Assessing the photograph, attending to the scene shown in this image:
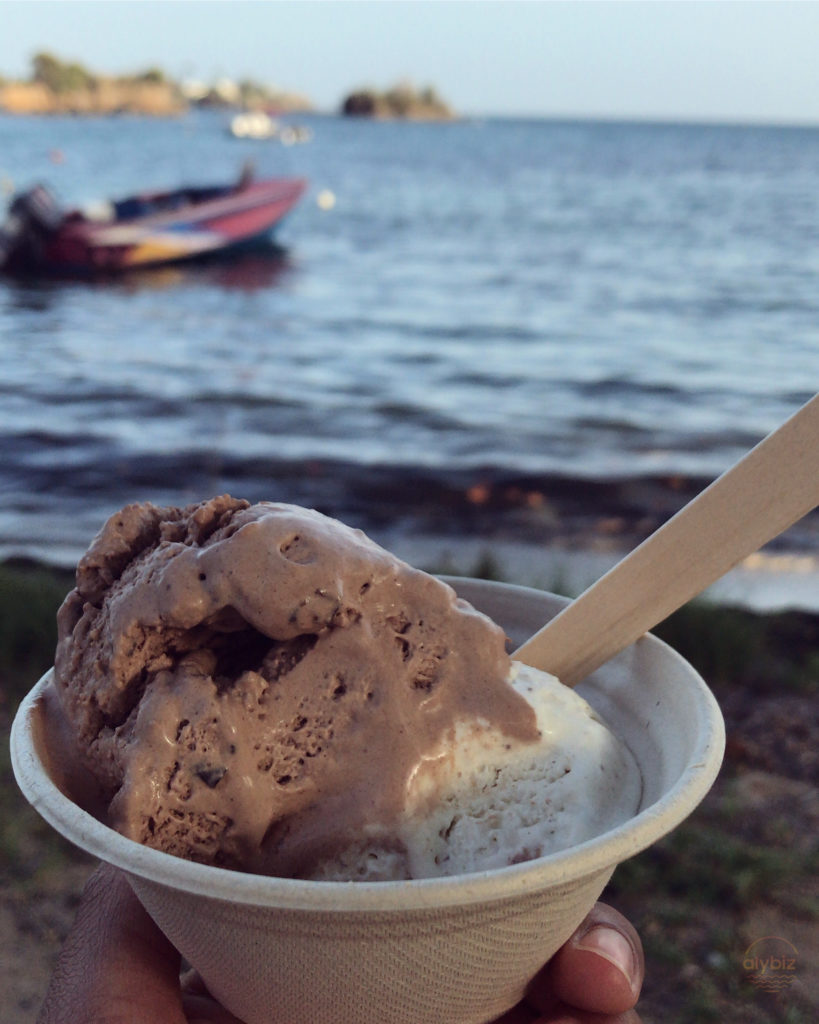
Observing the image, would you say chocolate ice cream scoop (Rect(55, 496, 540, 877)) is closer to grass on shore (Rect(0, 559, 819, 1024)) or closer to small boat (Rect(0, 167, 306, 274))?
grass on shore (Rect(0, 559, 819, 1024))

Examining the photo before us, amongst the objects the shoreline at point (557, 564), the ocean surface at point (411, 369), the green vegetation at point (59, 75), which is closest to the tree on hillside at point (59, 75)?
the green vegetation at point (59, 75)

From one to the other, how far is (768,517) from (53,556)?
18.4 ft

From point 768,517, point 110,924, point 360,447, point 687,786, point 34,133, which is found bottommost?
point 360,447

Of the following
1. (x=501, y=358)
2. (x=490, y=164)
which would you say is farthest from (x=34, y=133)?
(x=501, y=358)

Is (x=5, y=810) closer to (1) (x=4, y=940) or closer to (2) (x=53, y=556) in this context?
(1) (x=4, y=940)

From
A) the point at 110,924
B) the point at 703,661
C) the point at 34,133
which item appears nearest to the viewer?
the point at 110,924

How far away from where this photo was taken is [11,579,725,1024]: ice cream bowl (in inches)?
39.8

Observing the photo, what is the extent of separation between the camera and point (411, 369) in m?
12.0

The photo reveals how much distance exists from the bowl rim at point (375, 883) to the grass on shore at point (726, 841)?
190 cm

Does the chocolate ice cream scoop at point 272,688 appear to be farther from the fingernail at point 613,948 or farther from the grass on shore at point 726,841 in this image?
the grass on shore at point 726,841

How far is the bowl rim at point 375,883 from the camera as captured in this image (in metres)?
0.99

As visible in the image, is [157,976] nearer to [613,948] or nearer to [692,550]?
[613,948]

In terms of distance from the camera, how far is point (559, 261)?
2242 centimetres

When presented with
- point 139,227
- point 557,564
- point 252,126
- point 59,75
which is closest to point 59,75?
point 59,75
